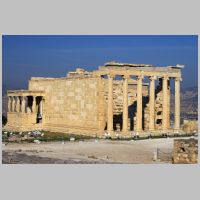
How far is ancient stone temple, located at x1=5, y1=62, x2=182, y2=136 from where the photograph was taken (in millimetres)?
47875

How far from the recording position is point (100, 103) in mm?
49281

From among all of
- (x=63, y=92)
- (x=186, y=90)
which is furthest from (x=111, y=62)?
(x=186, y=90)

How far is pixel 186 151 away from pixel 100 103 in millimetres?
21375

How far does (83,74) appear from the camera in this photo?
55.6 meters

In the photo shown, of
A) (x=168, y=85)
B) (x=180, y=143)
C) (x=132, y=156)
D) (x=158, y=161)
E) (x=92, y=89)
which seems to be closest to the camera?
(x=180, y=143)

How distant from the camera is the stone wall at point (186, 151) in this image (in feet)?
92.6

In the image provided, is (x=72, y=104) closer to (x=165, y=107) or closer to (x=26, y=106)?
(x=165, y=107)

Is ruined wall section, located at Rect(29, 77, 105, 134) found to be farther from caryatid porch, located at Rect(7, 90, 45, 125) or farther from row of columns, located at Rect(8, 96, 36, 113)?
row of columns, located at Rect(8, 96, 36, 113)

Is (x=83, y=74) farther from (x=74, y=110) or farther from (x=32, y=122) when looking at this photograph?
(x=32, y=122)

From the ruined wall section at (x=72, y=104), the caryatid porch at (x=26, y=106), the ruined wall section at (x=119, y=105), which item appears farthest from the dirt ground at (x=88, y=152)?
the caryatid porch at (x=26, y=106)

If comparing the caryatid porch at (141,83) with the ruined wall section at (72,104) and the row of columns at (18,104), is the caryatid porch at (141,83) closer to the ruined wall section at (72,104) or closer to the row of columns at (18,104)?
the ruined wall section at (72,104)

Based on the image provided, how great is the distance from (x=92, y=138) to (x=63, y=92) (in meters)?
11.8

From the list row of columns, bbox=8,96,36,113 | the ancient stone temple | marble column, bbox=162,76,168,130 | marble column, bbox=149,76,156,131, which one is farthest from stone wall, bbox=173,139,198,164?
row of columns, bbox=8,96,36,113

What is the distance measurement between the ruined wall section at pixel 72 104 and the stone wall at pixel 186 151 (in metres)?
20.0
